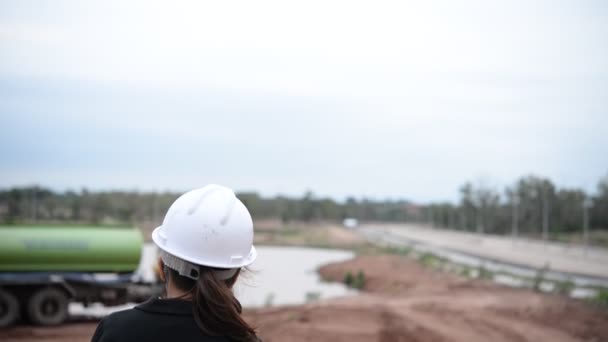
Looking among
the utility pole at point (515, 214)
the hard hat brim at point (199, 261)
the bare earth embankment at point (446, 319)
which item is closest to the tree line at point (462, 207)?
the utility pole at point (515, 214)

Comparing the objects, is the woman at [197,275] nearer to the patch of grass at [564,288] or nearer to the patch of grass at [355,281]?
the patch of grass at [564,288]

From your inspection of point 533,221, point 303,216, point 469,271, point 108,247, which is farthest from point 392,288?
point 303,216

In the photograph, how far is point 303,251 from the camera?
2137 inches

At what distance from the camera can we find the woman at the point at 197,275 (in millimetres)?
1897

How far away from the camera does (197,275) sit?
2121 millimetres

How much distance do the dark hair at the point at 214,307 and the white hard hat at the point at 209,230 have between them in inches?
2.0

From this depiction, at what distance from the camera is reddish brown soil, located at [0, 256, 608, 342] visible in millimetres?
12898

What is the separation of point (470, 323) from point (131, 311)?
13.8m

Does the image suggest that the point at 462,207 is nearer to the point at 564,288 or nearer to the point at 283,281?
the point at 283,281

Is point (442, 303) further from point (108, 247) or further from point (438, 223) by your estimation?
point (438, 223)

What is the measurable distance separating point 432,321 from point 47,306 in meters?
9.11

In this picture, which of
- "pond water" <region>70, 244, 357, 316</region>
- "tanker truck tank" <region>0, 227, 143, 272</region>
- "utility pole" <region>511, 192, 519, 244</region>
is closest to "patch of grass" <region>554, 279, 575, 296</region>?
"pond water" <region>70, 244, 357, 316</region>

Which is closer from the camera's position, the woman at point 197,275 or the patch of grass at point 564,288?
the woman at point 197,275

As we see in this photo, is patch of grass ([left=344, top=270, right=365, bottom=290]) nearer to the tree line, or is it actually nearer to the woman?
the tree line
